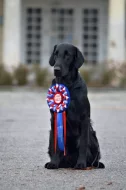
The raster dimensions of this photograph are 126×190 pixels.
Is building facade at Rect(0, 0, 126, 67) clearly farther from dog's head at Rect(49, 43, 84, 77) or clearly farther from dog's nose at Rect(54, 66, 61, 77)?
dog's nose at Rect(54, 66, 61, 77)

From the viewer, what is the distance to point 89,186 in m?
6.63

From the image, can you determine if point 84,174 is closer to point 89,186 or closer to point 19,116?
point 89,186

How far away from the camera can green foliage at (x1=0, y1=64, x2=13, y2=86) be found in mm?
23416

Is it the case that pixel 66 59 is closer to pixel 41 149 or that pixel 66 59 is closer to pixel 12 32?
pixel 41 149

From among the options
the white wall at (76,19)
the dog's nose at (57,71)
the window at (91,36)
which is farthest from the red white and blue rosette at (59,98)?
the window at (91,36)

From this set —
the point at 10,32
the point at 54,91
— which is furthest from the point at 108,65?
the point at 54,91

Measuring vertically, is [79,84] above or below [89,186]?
above

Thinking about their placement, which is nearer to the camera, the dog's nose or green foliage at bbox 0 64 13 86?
the dog's nose

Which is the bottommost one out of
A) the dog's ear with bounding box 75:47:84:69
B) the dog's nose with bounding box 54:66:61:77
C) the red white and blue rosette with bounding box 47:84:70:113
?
the red white and blue rosette with bounding box 47:84:70:113

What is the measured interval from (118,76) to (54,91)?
16738 millimetres

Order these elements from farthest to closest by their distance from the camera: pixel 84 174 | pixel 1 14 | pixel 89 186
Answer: pixel 1 14, pixel 84 174, pixel 89 186

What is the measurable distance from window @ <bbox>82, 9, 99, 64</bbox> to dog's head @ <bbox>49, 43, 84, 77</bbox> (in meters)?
20.0

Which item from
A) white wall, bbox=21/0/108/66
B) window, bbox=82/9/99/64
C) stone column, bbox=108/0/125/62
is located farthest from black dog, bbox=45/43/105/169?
window, bbox=82/9/99/64

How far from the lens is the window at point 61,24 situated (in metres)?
27.3
